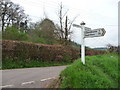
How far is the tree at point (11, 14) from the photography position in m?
42.6

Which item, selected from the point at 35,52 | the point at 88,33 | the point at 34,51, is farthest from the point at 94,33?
the point at 35,52

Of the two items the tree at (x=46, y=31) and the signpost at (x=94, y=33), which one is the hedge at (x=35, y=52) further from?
the signpost at (x=94, y=33)

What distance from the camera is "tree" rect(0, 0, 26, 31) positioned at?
42562mm

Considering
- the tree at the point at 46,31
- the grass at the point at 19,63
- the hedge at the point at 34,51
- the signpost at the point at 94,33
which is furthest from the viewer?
the tree at the point at 46,31

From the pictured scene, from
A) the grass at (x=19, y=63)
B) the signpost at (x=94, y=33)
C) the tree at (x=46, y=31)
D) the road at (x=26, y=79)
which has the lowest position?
the grass at (x=19, y=63)

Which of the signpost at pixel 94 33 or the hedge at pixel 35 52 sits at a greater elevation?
the signpost at pixel 94 33

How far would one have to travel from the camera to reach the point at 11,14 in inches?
1772

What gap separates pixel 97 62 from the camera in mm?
10461

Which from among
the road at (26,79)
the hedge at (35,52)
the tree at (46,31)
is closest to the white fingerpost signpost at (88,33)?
the road at (26,79)

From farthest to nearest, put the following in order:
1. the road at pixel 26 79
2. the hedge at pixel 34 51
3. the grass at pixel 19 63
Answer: the hedge at pixel 34 51, the grass at pixel 19 63, the road at pixel 26 79

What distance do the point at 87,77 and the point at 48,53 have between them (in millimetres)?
16769

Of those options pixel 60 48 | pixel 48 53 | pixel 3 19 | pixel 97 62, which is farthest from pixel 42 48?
pixel 3 19

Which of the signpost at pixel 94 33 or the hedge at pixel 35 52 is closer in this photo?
the signpost at pixel 94 33

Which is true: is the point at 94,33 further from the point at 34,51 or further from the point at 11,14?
the point at 11,14
